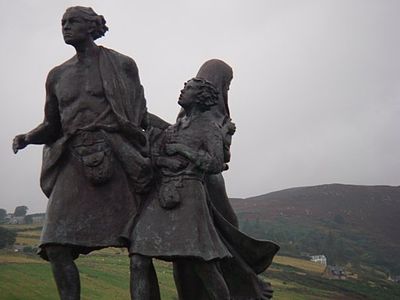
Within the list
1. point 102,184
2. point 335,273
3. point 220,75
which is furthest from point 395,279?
point 102,184

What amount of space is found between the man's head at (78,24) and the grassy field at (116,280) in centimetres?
1938

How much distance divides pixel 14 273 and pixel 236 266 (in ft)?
97.3

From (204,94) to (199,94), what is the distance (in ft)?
0.16

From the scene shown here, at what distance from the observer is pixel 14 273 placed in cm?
3406

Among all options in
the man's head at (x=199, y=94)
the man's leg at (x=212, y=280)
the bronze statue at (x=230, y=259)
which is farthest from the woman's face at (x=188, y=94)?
the man's leg at (x=212, y=280)

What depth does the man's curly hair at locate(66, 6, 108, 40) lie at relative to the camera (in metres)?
6.24

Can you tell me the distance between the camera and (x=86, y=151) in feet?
19.9

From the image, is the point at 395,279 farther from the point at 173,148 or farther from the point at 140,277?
the point at 140,277

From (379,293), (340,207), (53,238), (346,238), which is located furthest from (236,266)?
(340,207)

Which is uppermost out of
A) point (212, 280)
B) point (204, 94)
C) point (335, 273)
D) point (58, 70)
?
point (58, 70)

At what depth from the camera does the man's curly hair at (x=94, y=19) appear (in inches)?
246

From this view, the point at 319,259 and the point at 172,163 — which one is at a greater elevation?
the point at 319,259

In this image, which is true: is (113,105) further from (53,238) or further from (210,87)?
(53,238)

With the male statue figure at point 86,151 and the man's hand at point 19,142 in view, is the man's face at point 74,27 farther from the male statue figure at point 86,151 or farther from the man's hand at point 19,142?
the man's hand at point 19,142
